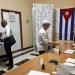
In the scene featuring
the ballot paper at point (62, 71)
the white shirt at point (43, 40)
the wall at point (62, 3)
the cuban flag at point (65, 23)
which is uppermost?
the wall at point (62, 3)

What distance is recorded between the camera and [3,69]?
4016 millimetres

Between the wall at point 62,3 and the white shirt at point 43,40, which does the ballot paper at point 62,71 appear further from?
the wall at point 62,3

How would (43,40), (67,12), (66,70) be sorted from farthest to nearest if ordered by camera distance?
1. (67,12)
2. (43,40)
3. (66,70)

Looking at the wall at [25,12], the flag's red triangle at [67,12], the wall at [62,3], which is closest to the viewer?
the wall at [25,12]

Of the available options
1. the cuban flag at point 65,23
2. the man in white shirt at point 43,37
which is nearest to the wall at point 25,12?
the cuban flag at point 65,23

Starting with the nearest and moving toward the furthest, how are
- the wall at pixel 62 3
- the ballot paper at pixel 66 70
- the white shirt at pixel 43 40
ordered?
the ballot paper at pixel 66 70 < the white shirt at pixel 43 40 < the wall at pixel 62 3

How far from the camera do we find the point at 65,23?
597 centimetres

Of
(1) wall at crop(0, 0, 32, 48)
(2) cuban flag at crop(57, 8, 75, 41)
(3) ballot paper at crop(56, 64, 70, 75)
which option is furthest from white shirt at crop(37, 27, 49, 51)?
(2) cuban flag at crop(57, 8, 75, 41)

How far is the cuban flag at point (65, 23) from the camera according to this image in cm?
582

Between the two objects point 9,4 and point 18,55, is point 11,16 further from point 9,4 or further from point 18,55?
point 18,55

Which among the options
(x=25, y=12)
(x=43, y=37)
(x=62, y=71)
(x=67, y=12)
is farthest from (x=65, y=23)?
(x=62, y=71)

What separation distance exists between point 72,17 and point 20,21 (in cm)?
213

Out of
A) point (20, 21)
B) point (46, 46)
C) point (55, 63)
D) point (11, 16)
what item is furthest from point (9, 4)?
point (55, 63)

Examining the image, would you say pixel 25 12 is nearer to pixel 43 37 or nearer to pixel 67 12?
pixel 67 12
